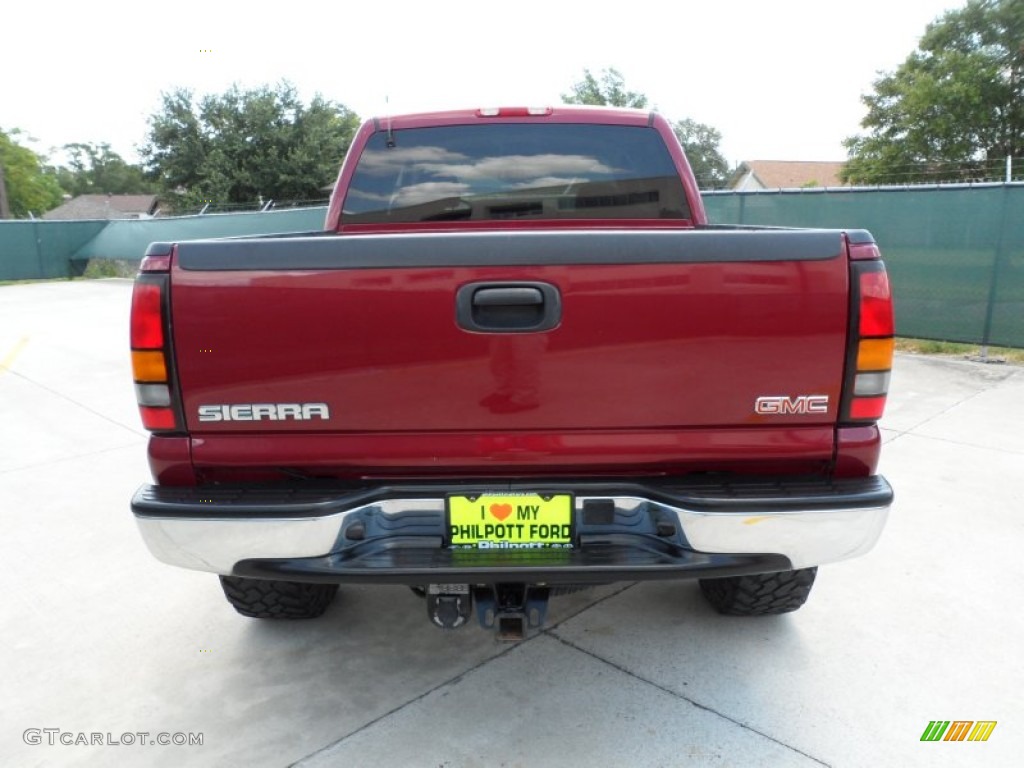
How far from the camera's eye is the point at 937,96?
94.3 ft

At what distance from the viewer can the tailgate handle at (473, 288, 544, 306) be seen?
1.98m

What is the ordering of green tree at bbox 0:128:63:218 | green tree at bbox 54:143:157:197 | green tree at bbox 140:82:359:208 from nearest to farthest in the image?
green tree at bbox 140:82:359:208
green tree at bbox 0:128:63:218
green tree at bbox 54:143:157:197

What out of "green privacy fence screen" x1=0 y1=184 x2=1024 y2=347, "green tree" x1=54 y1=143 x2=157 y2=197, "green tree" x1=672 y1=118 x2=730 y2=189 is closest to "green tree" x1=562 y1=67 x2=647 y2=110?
"green tree" x1=672 y1=118 x2=730 y2=189

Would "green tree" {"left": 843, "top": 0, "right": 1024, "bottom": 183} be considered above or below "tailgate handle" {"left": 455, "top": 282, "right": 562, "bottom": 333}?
above

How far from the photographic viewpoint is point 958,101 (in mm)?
28578

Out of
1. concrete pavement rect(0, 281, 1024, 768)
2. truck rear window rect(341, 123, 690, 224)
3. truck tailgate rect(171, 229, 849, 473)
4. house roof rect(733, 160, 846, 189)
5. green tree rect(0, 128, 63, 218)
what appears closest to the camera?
truck tailgate rect(171, 229, 849, 473)

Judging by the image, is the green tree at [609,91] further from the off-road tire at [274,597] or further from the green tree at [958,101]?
the off-road tire at [274,597]

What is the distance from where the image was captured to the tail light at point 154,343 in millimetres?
2008

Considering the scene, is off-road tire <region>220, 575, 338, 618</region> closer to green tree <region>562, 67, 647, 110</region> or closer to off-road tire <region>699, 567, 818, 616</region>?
off-road tire <region>699, 567, 818, 616</region>

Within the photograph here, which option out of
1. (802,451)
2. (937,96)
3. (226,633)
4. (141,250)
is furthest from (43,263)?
(937,96)

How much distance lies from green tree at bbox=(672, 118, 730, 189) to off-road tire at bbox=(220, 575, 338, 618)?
49868mm

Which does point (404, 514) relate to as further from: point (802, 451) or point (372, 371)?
point (802, 451)

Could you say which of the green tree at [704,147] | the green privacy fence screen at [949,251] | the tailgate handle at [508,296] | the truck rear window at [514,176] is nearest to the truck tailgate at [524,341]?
the tailgate handle at [508,296]

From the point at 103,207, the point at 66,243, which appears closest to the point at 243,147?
the point at 66,243
